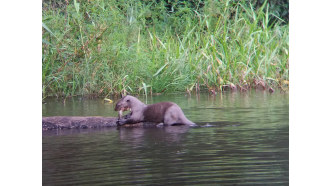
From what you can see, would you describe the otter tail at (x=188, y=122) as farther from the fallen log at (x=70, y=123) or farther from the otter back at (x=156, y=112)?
the fallen log at (x=70, y=123)

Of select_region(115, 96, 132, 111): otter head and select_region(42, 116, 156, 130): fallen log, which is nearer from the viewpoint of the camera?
select_region(42, 116, 156, 130): fallen log

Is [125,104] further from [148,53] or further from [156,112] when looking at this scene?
[148,53]

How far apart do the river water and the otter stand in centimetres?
12

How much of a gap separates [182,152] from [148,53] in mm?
4570

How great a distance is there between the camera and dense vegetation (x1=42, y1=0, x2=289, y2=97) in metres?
7.71

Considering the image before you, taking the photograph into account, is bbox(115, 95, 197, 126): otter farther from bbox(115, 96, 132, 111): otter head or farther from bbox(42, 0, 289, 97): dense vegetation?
bbox(42, 0, 289, 97): dense vegetation

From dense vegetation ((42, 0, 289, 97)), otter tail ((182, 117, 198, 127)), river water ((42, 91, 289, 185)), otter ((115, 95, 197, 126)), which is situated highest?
dense vegetation ((42, 0, 289, 97))

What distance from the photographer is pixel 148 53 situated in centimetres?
877

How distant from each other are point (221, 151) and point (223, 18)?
4747 mm

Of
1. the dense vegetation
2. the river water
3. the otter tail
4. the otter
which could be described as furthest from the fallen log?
the dense vegetation
